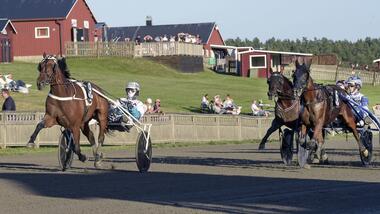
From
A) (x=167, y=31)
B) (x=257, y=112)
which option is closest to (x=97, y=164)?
(x=257, y=112)

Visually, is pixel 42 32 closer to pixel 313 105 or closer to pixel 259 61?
pixel 259 61

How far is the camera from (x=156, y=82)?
5553cm

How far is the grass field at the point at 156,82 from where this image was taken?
150 ft

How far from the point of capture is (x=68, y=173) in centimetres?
1777

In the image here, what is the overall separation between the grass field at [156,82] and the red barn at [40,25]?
321cm

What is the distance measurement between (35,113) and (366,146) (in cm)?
1284

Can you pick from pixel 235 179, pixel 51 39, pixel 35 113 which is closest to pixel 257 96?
pixel 51 39

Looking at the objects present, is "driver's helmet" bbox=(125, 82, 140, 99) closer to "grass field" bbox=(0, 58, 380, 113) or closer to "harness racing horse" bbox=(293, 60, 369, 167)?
"harness racing horse" bbox=(293, 60, 369, 167)

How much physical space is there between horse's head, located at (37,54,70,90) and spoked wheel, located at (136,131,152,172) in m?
1.95

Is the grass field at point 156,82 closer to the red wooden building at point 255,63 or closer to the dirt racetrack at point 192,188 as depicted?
the red wooden building at point 255,63

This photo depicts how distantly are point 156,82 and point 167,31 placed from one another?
27534 mm

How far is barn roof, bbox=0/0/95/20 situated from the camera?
6488 centimetres

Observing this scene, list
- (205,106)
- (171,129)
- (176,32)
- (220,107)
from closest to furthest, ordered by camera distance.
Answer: (171,129)
(220,107)
(205,106)
(176,32)

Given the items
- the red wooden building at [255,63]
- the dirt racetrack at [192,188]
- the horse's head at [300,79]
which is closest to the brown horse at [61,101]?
the dirt racetrack at [192,188]
